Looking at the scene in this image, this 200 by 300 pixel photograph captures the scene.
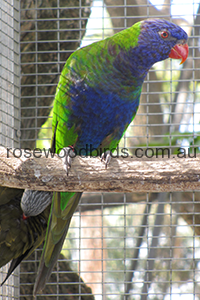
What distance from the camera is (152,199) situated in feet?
8.46

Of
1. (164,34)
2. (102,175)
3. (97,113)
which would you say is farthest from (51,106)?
(102,175)

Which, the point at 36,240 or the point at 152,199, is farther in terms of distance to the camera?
the point at 152,199

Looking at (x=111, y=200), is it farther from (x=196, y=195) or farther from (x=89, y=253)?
(x=89, y=253)

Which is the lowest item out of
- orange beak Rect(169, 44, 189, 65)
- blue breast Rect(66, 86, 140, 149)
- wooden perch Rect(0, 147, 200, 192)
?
wooden perch Rect(0, 147, 200, 192)

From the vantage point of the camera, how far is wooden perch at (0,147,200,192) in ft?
3.91

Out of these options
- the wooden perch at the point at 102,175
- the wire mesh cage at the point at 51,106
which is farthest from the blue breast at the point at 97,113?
the wooden perch at the point at 102,175

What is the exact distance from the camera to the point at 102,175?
1.22 meters

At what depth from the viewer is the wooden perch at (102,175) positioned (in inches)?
46.9

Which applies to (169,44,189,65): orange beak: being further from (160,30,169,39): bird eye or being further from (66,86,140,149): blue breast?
(66,86,140,149): blue breast

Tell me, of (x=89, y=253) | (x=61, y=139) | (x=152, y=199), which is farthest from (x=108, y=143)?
(x=89, y=253)

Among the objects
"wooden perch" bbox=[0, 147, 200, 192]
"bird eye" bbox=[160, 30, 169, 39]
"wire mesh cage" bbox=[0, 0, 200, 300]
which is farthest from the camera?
"wire mesh cage" bbox=[0, 0, 200, 300]

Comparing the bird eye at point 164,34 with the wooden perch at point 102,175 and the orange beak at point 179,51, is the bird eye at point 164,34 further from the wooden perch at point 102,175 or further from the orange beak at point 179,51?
the wooden perch at point 102,175

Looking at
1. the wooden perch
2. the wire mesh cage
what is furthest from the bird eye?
the wooden perch

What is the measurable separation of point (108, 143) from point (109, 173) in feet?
1.76
